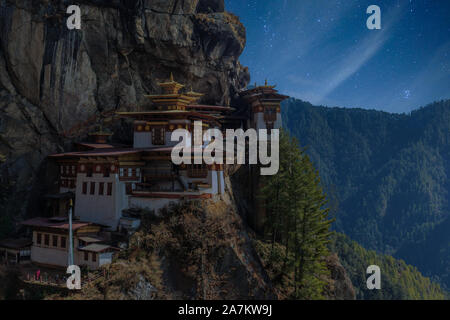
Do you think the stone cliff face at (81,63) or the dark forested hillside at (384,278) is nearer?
the stone cliff face at (81,63)

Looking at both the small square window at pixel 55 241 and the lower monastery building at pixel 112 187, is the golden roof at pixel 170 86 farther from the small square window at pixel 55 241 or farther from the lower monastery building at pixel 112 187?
the small square window at pixel 55 241

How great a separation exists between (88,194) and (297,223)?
18723 mm

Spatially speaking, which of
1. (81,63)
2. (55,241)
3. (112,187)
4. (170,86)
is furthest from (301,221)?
(81,63)

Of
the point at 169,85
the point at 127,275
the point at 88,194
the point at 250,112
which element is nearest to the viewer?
the point at 127,275

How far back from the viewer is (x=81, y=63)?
3669 cm

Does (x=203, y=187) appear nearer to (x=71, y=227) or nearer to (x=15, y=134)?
(x=71, y=227)

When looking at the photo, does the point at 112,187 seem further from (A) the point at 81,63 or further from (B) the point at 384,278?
(B) the point at 384,278

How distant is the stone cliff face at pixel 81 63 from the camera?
3406 cm

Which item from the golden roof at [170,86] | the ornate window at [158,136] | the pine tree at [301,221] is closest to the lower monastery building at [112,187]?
the ornate window at [158,136]

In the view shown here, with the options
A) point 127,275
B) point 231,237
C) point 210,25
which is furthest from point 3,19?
point 231,237

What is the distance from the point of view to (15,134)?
33781mm

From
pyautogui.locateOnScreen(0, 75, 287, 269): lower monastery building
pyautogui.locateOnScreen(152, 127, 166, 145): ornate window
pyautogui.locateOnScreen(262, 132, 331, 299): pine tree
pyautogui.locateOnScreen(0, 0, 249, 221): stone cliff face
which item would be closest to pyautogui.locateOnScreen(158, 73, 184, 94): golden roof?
pyautogui.locateOnScreen(0, 75, 287, 269): lower monastery building

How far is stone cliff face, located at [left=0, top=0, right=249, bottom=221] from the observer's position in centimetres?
3406

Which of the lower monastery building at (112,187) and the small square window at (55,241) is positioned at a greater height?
the lower monastery building at (112,187)
